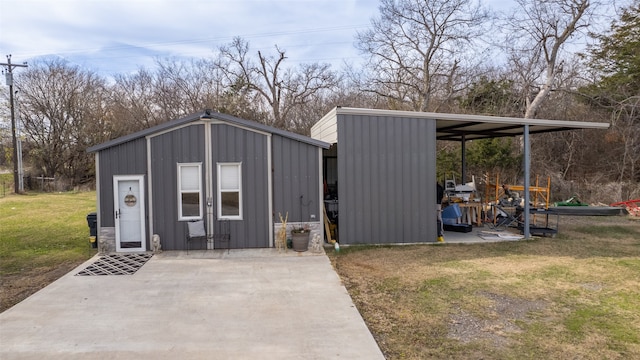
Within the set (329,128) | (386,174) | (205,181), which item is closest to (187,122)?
(205,181)

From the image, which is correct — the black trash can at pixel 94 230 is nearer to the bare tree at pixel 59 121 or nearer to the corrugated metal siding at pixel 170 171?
the corrugated metal siding at pixel 170 171

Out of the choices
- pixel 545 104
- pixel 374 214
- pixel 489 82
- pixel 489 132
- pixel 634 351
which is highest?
pixel 489 82

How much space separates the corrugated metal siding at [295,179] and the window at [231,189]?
0.70m

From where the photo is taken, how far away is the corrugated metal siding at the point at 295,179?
27.5 feet

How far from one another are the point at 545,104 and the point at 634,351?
20441mm

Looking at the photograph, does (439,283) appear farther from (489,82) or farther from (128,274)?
(489,82)

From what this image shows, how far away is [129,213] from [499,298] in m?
6.74

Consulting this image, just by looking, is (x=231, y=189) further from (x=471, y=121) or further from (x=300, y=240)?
(x=471, y=121)

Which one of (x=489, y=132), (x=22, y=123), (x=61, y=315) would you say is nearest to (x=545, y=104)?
(x=489, y=132)

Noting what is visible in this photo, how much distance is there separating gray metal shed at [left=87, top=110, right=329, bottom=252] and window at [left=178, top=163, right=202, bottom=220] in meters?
0.02

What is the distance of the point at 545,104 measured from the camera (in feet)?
69.8

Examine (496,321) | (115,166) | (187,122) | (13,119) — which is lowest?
(496,321)

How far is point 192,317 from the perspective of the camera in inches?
181

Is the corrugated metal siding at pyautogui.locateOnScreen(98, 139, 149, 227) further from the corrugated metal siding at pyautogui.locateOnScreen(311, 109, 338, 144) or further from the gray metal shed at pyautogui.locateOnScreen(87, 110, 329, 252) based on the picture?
the corrugated metal siding at pyautogui.locateOnScreen(311, 109, 338, 144)
